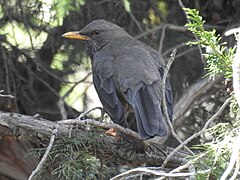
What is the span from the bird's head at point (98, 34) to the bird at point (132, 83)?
0.03 meters

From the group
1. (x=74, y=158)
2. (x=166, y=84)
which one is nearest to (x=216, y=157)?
(x=74, y=158)

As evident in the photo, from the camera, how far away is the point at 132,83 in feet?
17.9

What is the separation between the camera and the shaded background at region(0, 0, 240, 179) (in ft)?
21.2

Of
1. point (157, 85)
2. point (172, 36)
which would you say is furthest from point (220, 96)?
point (157, 85)

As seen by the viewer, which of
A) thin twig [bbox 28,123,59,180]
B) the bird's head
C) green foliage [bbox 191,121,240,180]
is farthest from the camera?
the bird's head

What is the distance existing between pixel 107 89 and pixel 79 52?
1.63 metres

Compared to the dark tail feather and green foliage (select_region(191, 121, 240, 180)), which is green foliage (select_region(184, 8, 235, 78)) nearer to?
green foliage (select_region(191, 121, 240, 180))

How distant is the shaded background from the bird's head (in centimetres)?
22

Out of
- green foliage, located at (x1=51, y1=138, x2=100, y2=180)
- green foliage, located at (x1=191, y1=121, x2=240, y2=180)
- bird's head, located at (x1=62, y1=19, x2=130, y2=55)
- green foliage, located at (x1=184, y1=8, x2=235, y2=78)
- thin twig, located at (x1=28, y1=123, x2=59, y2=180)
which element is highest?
green foliage, located at (x1=184, y1=8, x2=235, y2=78)

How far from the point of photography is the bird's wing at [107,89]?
5309mm

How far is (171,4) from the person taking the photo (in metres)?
7.20

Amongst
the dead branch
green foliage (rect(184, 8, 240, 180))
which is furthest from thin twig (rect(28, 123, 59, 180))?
green foliage (rect(184, 8, 240, 180))

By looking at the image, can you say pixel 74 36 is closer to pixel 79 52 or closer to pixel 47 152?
pixel 79 52

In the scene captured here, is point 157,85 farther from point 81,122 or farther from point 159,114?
point 81,122
